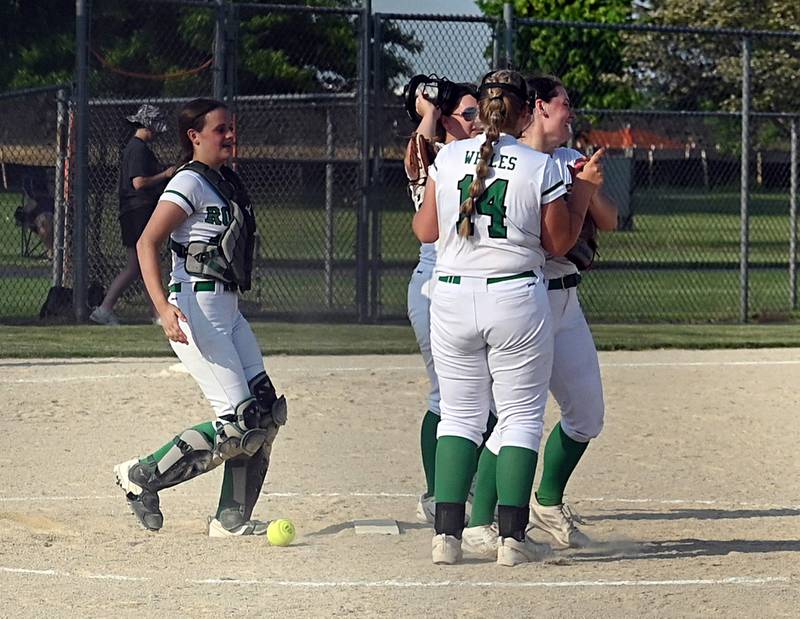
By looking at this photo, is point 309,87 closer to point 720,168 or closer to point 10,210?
point 10,210

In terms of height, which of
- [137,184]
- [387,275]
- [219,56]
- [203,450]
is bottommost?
[203,450]

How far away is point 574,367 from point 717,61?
25469 mm

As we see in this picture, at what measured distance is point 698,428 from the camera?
9328mm

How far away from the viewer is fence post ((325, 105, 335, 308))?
14.3 m

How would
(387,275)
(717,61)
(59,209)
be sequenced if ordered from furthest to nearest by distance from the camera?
(717,61), (387,275), (59,209)

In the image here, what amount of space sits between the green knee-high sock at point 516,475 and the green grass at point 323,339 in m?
6.59

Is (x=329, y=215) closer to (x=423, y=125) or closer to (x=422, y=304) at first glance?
(x=422, y=304)

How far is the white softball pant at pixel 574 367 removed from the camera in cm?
619

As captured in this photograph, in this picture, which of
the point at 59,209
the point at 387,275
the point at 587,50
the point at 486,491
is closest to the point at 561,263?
the point at 486,491

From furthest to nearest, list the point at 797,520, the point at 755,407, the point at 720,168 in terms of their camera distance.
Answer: the point at 720,168
the point at 755,407
the point at 797,520

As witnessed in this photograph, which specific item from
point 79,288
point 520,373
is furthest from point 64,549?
point 79,288

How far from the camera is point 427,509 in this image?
684 centimetres

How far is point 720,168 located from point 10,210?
27.9ft

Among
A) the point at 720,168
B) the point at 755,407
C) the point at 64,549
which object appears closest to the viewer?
the point at 64,549
